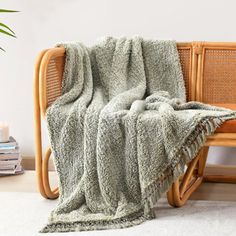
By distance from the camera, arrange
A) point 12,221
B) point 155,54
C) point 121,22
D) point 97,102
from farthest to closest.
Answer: point 121,22, point 155,54, point 97,102, point 12,221

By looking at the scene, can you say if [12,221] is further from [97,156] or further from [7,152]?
[7,152]

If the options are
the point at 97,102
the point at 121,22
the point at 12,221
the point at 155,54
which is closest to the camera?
the point at 12,221

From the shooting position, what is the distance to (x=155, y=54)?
3.12m

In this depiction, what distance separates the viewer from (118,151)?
105 inches

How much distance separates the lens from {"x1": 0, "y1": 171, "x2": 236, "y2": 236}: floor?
245 centimetres

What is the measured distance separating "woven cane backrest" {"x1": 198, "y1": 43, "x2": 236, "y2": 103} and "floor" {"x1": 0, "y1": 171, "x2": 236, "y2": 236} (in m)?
0.43

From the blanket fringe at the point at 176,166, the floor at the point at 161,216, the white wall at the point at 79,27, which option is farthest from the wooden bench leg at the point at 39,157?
the white wall at the point at 79,27

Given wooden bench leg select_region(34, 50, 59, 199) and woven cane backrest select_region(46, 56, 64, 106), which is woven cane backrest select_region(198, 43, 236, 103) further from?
wooden bench leg select_region(34, 50, 59, 199)

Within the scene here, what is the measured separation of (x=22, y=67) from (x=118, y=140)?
104cm

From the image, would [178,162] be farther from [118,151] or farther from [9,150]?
[9,150]

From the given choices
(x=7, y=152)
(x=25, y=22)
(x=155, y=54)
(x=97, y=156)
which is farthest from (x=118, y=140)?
(x=25, y=22)

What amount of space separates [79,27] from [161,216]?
119 cm

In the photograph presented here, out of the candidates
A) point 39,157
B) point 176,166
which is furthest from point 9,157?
point 176,166

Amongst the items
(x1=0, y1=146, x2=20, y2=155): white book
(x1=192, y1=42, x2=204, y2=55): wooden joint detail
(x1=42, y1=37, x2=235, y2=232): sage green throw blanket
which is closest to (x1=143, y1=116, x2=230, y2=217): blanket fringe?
(x1=42, y1=37, x2=235, y2=232): sage green throw blanket
